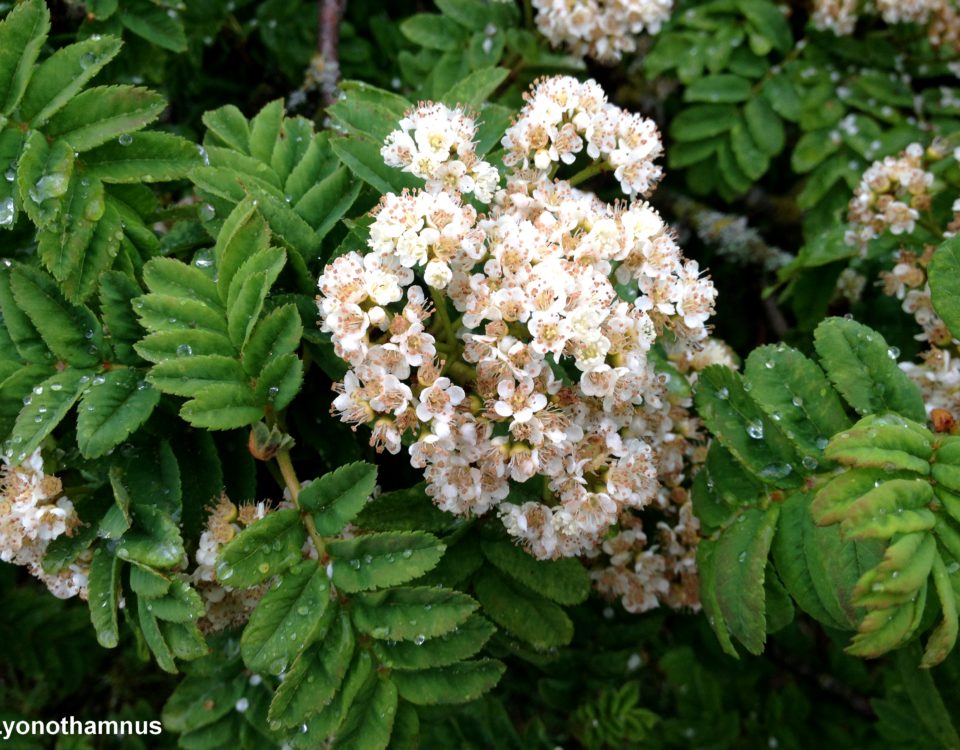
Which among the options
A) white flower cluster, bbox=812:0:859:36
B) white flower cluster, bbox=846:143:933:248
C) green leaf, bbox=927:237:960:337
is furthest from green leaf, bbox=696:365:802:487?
white flower cluster, bbox=812:0:859:36

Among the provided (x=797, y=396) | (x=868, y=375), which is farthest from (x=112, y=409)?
(x=868, y=375)

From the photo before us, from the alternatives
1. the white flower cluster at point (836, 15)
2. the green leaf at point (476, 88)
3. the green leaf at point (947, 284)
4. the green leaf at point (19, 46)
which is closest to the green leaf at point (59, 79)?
the green leaf at point (19, 46)

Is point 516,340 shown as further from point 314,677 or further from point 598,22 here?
point 598,22

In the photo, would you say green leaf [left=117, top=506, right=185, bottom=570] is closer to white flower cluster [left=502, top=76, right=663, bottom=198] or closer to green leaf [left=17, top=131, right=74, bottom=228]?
green leaf [left=17, top=131, right=74, bottom=228]

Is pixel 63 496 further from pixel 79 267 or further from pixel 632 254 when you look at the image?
pixel 632 254

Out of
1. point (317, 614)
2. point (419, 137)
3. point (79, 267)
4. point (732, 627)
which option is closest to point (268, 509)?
point (317, 614)

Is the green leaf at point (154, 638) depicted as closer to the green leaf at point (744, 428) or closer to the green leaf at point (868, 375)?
the green leaf at point (744, 428)
